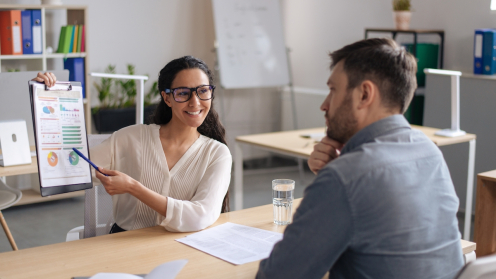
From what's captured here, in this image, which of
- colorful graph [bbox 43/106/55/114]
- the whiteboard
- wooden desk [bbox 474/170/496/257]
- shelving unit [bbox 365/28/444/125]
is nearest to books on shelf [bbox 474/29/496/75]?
shelving unit [bbox 365/28/444/125]

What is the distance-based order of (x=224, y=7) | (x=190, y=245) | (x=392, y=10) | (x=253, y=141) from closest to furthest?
(x=190, y=245) → (x=253, y=141) → (x=392, y=10) → (x=224, y=7)

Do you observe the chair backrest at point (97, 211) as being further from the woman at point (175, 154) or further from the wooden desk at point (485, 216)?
the wooden desk at point (485, 216)

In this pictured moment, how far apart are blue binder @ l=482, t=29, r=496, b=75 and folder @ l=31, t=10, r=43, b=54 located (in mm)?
3480

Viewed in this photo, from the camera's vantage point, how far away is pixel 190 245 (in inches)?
63.9

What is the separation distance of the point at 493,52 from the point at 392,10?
3.95 ft

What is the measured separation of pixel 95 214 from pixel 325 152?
1078mm

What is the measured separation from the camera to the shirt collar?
1.16 m

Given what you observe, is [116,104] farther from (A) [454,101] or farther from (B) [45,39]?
(A) [454,101]

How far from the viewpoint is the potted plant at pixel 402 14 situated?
4.51 metres

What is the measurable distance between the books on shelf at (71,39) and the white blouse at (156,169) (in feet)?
8.96

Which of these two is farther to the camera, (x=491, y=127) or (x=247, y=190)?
(x=247, y=190)

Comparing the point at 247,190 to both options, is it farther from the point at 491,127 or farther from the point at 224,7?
the point at 491,127

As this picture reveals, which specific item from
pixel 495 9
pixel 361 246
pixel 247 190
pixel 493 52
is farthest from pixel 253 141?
pixel 361 246

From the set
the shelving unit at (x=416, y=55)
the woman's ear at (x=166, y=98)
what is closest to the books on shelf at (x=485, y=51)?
the shelving unit at (x=416, y=55)
